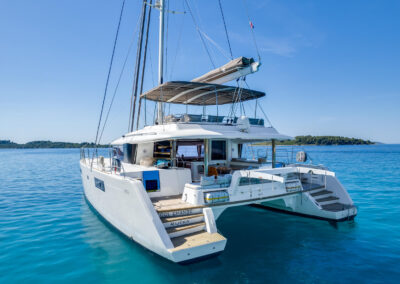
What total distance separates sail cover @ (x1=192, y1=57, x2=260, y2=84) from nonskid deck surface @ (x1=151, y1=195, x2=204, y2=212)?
5240 millimetres

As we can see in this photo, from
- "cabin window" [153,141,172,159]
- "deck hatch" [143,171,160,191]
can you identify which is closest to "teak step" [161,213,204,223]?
"deck hatch" [143,171,160,191]

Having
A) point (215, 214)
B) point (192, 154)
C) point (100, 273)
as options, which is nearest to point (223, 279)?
point (215, 214)

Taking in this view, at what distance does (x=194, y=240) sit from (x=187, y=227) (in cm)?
49

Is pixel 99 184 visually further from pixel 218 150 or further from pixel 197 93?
pixel 197 93

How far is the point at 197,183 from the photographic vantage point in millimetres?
7609

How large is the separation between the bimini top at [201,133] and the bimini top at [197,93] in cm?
128

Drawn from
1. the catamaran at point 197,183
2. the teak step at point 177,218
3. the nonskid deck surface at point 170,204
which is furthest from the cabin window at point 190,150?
the teak step at point 177,218

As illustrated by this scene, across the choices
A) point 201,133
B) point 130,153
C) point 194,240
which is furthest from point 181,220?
point 130,153

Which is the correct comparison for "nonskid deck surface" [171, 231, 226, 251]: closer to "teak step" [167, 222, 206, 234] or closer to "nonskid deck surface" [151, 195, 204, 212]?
"teak step" [167, 222, 206, 234]

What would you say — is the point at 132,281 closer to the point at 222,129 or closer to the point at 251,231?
the point at 251,231

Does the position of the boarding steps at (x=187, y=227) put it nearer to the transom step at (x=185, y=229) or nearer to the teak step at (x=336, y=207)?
the transom step at (x=185, y=229)

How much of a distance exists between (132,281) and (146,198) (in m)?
1.85

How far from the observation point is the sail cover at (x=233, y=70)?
8.66 meters

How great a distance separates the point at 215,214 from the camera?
268 inches
